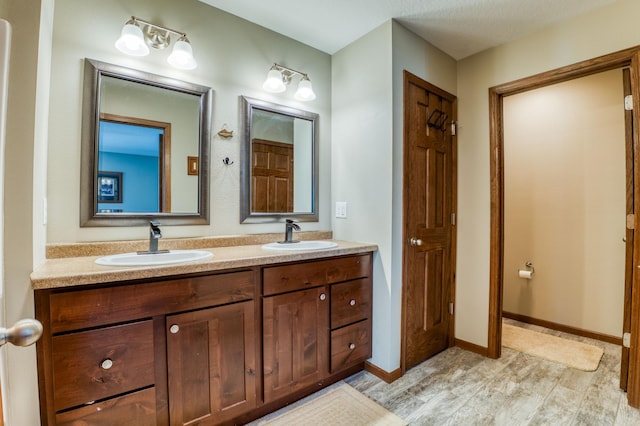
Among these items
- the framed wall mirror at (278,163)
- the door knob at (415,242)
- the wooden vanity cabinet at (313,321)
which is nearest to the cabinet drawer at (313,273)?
the wooden vanity cabinet at (313,321)

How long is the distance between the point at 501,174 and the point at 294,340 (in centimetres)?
195

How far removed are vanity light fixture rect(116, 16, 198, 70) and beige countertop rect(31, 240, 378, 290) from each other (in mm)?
1094

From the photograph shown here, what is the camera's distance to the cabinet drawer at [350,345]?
75.6 inches

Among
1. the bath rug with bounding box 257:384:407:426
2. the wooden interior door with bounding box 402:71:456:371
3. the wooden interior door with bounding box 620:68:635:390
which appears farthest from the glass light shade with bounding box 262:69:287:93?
the wooden interior door with bounding box 620:68:635:390

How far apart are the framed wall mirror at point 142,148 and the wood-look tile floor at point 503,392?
163 cm

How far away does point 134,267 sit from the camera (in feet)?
4.07

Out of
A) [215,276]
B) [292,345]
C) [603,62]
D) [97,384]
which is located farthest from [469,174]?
[97,384]

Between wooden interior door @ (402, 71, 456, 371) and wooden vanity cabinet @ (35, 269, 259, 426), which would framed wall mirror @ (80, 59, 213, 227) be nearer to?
wooden vanity cabinet @ (35, 269, 259, 426)

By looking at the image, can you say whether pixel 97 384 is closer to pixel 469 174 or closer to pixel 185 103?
pixel 185 103

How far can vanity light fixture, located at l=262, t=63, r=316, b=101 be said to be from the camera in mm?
2113

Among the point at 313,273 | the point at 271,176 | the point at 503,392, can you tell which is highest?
the point at 271,176

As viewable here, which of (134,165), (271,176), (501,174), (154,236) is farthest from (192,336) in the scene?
(501,174)

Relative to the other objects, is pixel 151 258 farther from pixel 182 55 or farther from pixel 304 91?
pixel 304 91

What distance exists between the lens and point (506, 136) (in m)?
3.20
